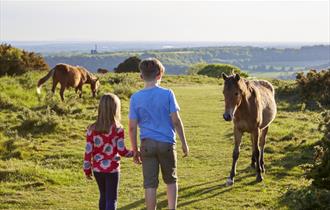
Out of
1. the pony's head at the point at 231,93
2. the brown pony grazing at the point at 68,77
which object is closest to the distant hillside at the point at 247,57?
the brown pony grazing at the point at 68,77

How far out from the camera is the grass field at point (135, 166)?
7.34m

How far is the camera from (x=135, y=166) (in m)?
9.31

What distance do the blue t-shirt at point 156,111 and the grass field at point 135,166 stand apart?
1.90 meters

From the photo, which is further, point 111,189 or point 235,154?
point 235,154

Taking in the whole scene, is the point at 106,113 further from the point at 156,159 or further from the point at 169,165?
the point at 169,165

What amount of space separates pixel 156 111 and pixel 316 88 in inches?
587

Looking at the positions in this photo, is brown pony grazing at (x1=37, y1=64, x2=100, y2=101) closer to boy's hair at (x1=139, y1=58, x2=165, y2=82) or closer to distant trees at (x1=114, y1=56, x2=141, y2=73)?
boy's hair at (x1=139, y1=58, x2=165, y2=82)

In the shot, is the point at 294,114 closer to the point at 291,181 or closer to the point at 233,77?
the point at 291,181

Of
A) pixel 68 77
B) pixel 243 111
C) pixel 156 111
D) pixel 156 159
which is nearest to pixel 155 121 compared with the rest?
pixel 156 111

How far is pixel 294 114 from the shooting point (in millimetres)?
16562

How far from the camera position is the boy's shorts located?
545 cm

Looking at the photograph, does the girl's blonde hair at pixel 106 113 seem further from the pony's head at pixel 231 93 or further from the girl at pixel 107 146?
the pony's head at pixel 231 93

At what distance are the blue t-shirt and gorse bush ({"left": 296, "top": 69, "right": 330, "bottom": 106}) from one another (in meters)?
14.1

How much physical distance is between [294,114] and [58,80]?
8565 mm
